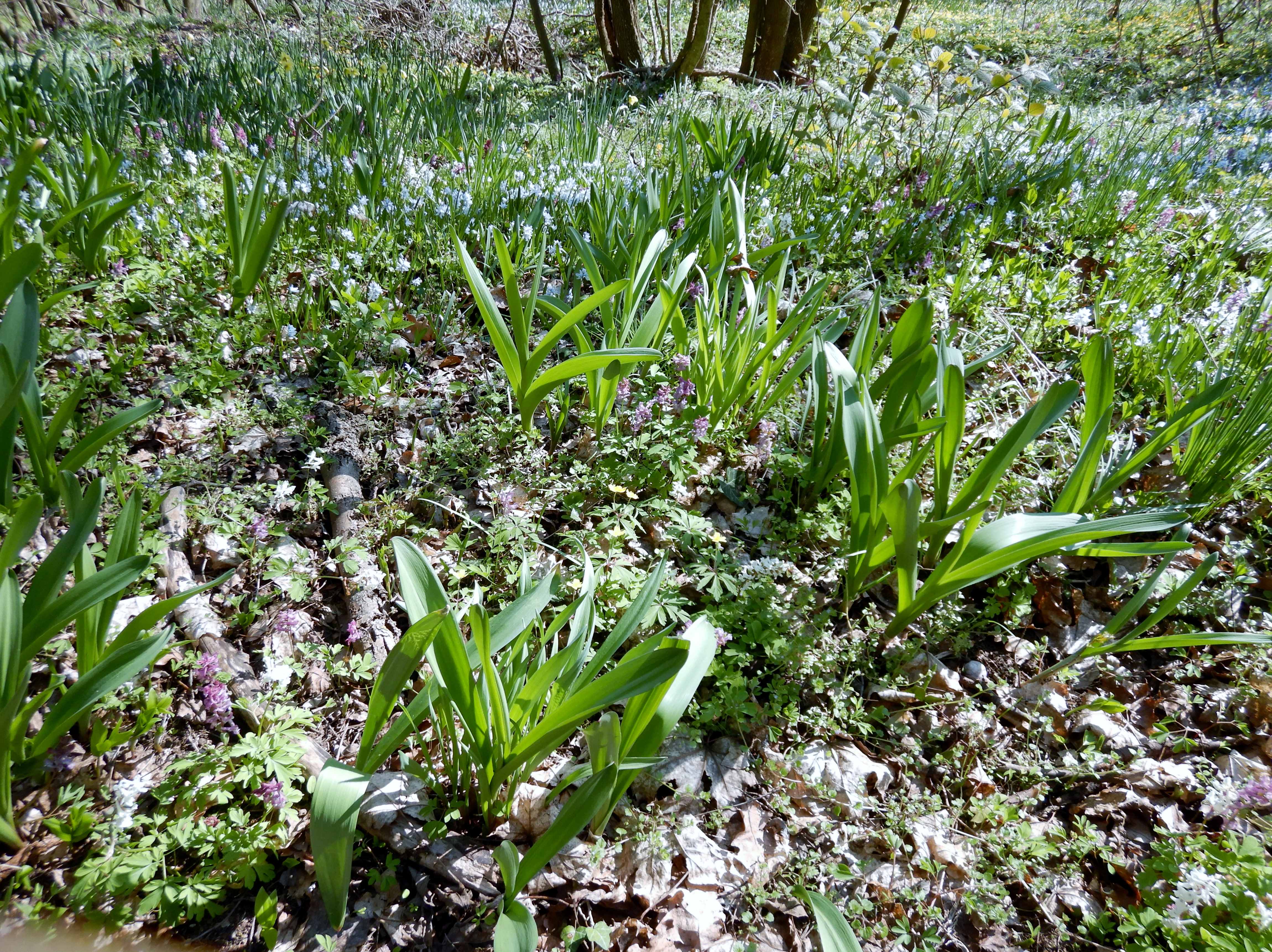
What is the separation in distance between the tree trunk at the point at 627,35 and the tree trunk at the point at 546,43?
1.09 m

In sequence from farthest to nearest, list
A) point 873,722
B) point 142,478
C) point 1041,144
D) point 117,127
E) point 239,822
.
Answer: point 1041,144 < point 117,127 < point 142,478 < point 873,722 < point 239,822

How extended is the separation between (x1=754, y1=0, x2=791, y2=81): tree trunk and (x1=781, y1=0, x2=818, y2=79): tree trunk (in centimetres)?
6

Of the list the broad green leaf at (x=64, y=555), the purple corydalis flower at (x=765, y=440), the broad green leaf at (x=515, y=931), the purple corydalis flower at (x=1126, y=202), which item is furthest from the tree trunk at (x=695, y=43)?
the broad green leaf at (x=515, y=931)

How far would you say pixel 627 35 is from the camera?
8.95m

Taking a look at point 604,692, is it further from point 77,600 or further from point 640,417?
point 640,417

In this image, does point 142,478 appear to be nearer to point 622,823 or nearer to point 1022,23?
point 622,823

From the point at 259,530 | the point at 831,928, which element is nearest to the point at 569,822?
the point at 831,928

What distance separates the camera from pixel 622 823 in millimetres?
1368

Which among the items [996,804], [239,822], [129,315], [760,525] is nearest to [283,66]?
[129,315]

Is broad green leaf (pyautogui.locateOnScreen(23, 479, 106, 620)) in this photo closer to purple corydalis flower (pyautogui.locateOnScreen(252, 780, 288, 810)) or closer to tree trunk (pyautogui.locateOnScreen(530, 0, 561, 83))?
purple corydalis flower (pyautogui.locateOnScreen(252, 780, 288, 810))

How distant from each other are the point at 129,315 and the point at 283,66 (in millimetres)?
3506

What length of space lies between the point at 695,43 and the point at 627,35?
67.0 inches

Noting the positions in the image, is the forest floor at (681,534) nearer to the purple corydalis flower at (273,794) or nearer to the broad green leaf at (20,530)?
the purple corydalis flower at (273,794)

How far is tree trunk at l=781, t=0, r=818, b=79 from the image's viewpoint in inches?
281
